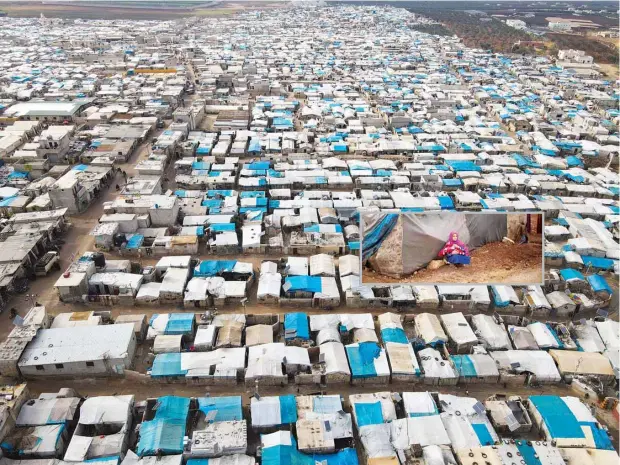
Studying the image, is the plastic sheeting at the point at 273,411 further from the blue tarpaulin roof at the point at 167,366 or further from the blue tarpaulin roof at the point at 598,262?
the blue tarpaulin roof at the point at 598,262

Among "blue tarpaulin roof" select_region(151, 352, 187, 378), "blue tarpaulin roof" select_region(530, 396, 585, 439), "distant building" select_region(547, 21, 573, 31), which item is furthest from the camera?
"distant building" select_region(547, 21, 573, 31)

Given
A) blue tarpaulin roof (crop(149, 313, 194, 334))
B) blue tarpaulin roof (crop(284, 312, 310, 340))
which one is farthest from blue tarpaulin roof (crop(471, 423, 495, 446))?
blue tarpaulin roof (crop(149, 313, 194, 334))

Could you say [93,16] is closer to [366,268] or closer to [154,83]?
[154,83]

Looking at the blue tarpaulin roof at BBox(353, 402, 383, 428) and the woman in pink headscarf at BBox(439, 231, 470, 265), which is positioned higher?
the woman in pink headscarf at BBox(439, 231, 470, 265)

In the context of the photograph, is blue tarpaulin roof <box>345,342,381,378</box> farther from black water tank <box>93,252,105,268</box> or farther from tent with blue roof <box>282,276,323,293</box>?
black water tank <box>93,252,105,268</box>

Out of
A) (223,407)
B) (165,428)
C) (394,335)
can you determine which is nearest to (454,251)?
(394,335)

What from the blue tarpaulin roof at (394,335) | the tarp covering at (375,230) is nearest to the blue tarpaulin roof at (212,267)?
the blue tarpaulin roof at (394,335)

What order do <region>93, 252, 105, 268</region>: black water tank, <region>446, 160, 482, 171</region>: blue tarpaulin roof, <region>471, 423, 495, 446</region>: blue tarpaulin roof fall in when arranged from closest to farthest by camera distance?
<region>471, 423, 495, 446</region>: blue tarpaulin roof < <region>93, 252, 105, 268</region>: black water tank < <region>446, 160, 482, 171</region>: blue tarpaulin roof
